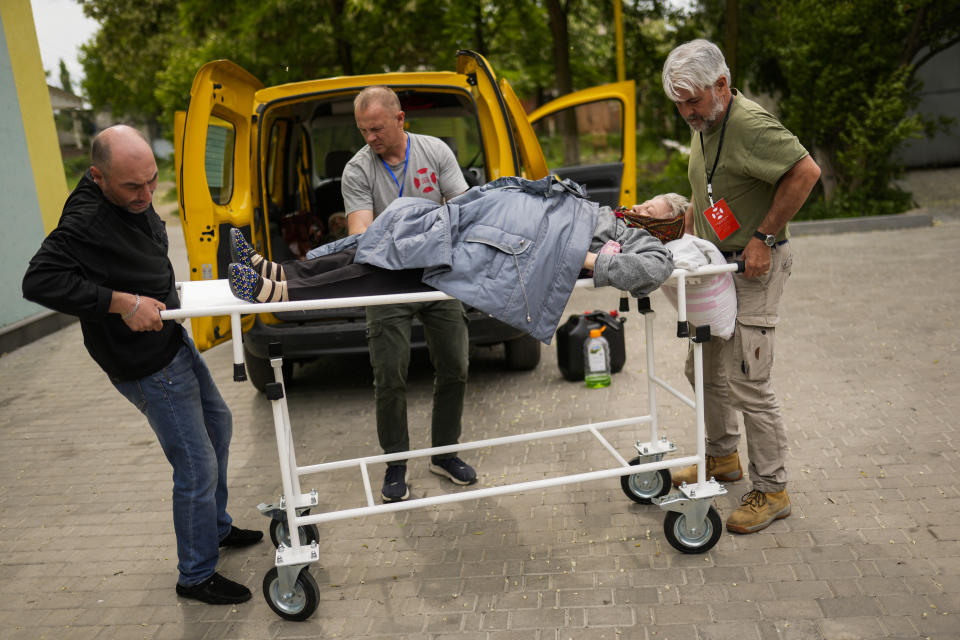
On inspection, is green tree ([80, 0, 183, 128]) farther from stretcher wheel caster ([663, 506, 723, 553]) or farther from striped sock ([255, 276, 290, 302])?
stretcher wheel caster ([663, 506, 723, 553])

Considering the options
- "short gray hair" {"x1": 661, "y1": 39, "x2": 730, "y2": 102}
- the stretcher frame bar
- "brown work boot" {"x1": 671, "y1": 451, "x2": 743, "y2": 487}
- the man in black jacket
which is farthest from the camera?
"brown work boot" {"x1": 671, "y1": 451, "x2": 743, "y2": 487}

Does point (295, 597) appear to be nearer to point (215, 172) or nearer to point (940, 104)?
point (215, 172)

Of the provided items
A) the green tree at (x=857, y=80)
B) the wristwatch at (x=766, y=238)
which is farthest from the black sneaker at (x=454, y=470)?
the green tree at (x=857, y=80)

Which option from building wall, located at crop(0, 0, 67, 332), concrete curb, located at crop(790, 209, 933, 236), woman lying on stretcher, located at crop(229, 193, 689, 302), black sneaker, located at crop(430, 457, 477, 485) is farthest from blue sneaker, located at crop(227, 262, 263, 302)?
concrete curb, located at crop(790, 209, 933, 236)

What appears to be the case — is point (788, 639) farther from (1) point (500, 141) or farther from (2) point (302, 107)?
(2) point (302, 107)

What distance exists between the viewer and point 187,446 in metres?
3.29

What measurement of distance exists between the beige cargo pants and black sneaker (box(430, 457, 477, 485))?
4.65 ft

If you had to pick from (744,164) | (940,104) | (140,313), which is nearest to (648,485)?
(744,164)

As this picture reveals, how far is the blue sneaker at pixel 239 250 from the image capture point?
3188 millimetres

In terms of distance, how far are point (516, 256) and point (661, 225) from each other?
69 cm

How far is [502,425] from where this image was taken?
17.2 ft

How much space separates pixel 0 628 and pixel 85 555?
617 mm

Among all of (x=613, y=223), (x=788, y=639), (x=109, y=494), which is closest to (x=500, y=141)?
(x=613, y=223)

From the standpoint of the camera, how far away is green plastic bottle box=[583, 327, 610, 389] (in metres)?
5.82
